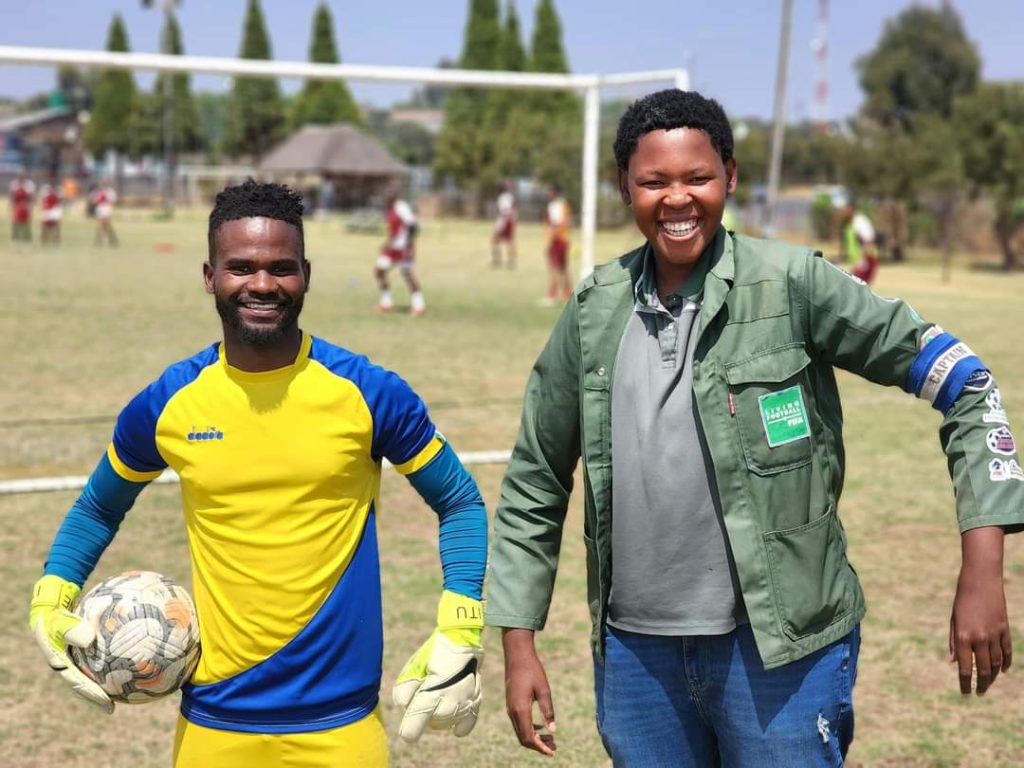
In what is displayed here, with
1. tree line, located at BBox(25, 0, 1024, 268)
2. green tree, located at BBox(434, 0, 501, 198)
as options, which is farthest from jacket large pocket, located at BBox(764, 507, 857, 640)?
green tree, located at BBox(434, 0, 501, 198)

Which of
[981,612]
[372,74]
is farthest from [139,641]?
[372,74]

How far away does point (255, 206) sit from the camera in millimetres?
2678

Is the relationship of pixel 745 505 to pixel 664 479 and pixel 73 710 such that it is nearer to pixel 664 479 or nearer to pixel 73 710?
pixel 664 479

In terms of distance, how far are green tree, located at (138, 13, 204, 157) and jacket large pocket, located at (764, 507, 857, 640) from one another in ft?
216

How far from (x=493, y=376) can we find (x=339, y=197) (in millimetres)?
52421

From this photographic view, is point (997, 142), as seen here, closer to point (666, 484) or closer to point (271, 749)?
point (666, 484)

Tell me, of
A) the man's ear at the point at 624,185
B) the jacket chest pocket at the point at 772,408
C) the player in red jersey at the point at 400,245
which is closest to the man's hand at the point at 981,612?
the jacket chest pocket at the point at 772,408

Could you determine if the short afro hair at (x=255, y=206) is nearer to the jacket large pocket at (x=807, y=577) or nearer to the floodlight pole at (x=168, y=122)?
the jacket large pocket at (x=807, y=577)

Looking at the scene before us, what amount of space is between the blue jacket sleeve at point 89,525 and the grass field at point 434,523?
68.2 inches

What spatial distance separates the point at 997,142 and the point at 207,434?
33.7 meters

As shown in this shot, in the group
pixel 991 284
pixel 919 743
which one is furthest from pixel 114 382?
pixel 991 284

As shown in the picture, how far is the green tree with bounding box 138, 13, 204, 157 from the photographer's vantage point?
214ft

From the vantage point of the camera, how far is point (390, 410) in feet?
8.75

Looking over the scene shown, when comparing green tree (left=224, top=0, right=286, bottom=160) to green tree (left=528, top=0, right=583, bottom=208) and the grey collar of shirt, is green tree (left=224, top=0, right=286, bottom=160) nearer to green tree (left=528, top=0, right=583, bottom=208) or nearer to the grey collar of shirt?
green tree (left=528, top=0, right=583, bottom=208)
